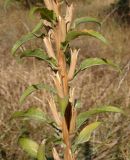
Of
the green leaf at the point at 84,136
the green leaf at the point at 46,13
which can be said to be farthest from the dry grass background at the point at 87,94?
the green leaf at the point at 46,13

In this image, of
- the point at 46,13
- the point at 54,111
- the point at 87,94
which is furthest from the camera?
the point at 87,94

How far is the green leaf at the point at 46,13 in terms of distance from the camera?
102 centimetres

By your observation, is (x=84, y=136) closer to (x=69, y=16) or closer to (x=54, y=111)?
(x=54, y=111)

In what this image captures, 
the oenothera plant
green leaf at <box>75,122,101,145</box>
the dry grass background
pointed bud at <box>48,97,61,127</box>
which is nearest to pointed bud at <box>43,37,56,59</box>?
the oenothera plant

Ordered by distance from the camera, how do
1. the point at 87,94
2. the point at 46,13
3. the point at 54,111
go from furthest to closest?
the point at 87,94 → the point at 54,111 → the point at 46,13

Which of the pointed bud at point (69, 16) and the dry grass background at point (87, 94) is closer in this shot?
the pointed bud at point (69, 16)

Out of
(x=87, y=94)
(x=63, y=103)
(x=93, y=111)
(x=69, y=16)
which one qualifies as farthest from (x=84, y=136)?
(x=87, y=94)

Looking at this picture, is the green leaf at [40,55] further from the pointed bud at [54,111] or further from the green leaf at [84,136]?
the green leaf at [84,136]

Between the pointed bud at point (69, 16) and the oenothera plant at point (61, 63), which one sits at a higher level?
the pointed bud at point (69, 16)

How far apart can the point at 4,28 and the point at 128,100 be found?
284 centimetres

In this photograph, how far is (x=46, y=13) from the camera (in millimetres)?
1033

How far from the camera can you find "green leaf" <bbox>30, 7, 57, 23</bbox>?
102 centimetres

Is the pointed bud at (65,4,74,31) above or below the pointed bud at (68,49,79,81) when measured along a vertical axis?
above

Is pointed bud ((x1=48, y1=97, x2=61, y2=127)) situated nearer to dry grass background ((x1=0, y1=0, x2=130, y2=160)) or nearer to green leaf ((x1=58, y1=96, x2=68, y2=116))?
green leaf ((x1=58, y1=96, x2=68, y2=116))
